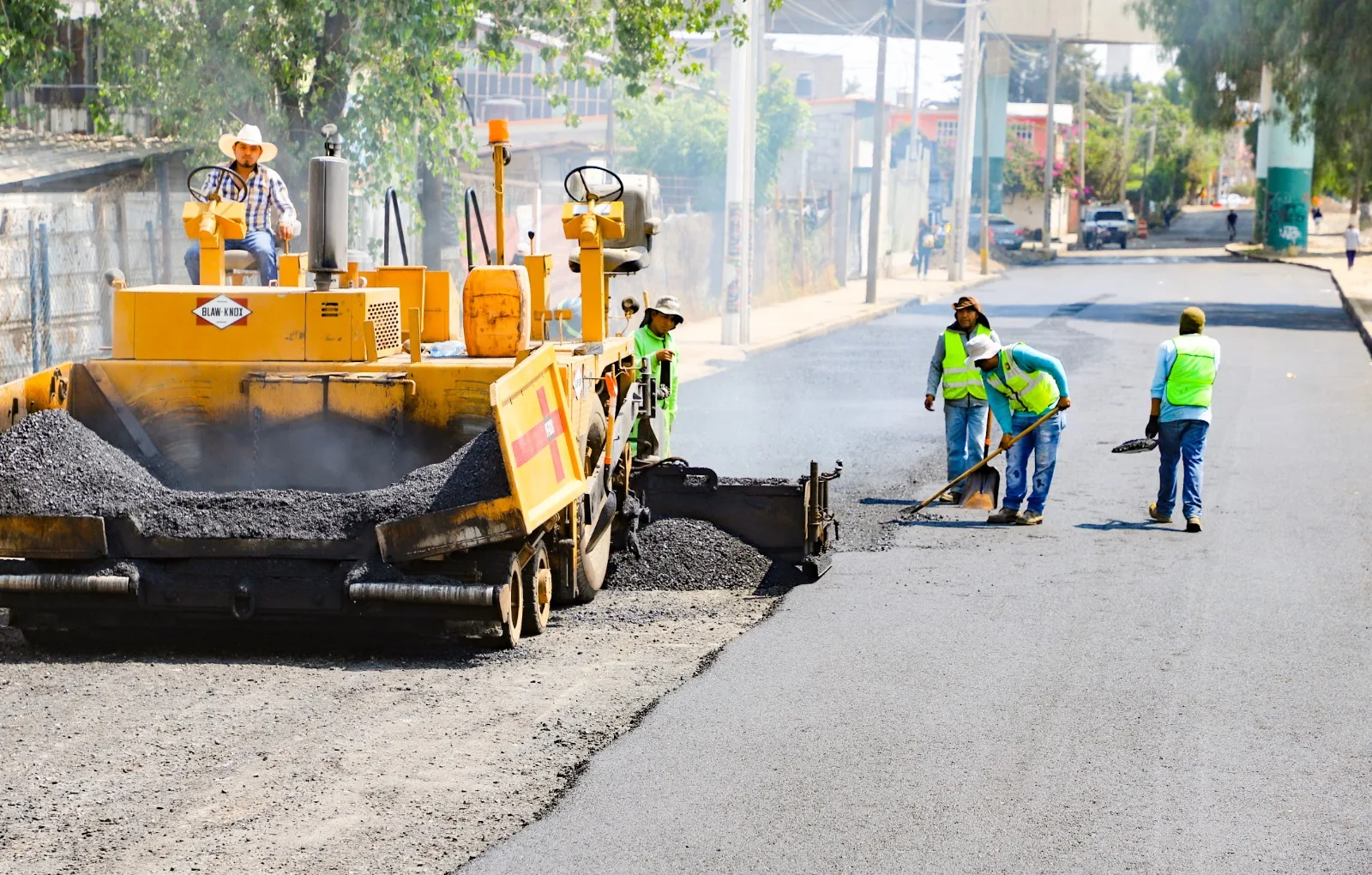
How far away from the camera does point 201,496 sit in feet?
24.9

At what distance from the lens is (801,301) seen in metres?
37.5

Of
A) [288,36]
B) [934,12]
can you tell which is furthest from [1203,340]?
[934,12]

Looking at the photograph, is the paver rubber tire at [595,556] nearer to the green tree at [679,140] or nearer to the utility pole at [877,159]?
the utility pole at [877,159]

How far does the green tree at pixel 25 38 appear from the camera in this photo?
52.5ft

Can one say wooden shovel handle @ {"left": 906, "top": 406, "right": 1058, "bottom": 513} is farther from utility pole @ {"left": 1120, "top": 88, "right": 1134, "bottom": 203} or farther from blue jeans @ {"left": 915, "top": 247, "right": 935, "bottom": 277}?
utility pole @ {"left": 1120, "top": 88, "right": 1134, "bottom": 203}

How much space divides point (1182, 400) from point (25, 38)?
11175 millimetres

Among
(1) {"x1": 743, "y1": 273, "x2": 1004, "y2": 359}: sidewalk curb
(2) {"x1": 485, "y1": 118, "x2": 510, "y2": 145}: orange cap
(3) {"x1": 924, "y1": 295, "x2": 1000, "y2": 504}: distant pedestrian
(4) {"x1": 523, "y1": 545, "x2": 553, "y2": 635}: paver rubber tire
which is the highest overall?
(2) {"x1": 485, "y1": 118, "x2": 510, "y2": 145}: orange cap

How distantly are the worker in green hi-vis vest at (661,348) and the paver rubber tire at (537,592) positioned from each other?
2649 millimetres

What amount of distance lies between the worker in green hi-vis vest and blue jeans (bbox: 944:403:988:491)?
7.88 ft

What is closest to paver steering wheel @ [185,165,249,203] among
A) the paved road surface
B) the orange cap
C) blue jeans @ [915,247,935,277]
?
the orange cap

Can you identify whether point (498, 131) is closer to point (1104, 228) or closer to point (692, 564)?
point (692, 564)

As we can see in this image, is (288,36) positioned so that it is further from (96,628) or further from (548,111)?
(548,111)

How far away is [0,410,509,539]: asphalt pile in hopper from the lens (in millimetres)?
7262

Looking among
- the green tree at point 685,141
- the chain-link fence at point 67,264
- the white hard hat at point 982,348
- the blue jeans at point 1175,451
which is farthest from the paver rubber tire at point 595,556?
the green tree at point 685,141
